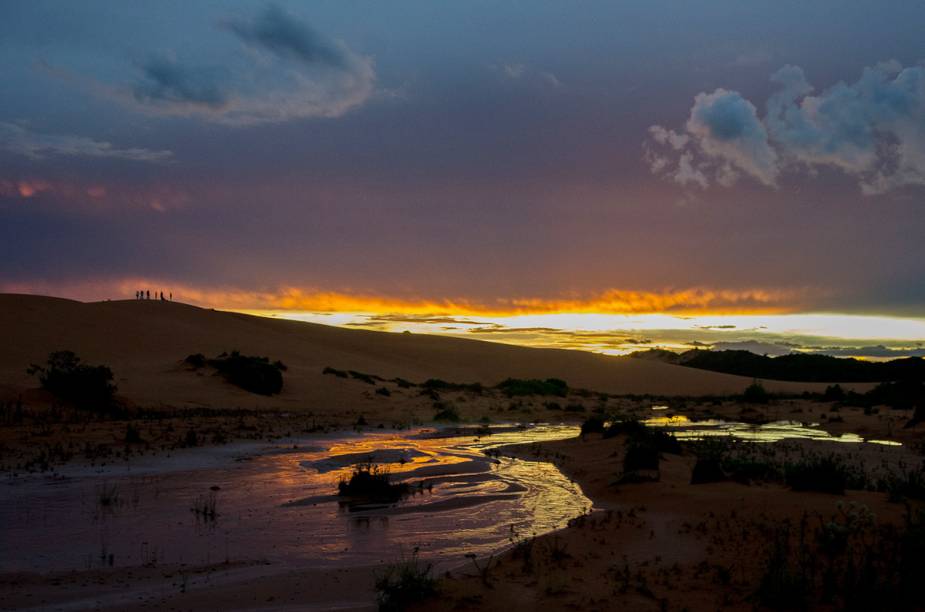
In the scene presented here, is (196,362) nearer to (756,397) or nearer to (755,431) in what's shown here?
(755,431)

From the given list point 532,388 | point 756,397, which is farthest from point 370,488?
point 532,388

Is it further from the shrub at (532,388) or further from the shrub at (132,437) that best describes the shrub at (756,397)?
the shrub at (132,437)

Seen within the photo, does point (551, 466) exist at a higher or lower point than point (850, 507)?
lower

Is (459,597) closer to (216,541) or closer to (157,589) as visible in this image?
(157,589)

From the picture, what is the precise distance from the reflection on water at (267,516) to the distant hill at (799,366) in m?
76.3

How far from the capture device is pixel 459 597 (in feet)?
19.9

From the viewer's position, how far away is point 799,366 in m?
88.2

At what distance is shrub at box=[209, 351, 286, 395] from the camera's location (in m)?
33.4

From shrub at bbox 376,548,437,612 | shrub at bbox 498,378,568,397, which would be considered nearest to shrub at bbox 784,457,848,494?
shrub at bbox 376,548,437,612

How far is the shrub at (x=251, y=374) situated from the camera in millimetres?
33375

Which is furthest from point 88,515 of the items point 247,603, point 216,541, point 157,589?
point 247,603

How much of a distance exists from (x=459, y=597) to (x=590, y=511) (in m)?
4.53

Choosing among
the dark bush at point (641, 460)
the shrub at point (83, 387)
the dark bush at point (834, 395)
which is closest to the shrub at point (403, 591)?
the dark bush at point (641, 460)

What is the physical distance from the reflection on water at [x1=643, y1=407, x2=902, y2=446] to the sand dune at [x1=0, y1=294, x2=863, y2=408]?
16.6 metres
